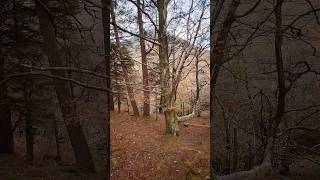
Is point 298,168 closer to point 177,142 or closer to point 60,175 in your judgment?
point 177,142

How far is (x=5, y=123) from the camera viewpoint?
507cm

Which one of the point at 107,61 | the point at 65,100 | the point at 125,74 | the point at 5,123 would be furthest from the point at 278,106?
the point at 5,123

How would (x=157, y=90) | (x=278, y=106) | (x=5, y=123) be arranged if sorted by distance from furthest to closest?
(x=278, y=106) < (x=5, y=123) < (x=157, y=90)

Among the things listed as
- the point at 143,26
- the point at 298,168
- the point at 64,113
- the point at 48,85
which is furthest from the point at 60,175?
the point at 298,168

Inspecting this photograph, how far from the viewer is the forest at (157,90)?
4.95 meters

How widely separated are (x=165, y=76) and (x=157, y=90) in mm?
174

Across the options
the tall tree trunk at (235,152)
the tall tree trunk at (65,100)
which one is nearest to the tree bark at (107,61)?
the tall tree trunk at (65,100)

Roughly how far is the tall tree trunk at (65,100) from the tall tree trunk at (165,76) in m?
0.95

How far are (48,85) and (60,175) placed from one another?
0.98 meters

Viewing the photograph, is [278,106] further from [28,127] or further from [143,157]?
[28,127]

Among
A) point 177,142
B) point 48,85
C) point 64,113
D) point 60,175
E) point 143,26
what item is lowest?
point 60,175

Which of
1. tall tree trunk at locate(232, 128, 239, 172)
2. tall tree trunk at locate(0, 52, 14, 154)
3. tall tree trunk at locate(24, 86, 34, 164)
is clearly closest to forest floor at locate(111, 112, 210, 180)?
tall tree trunk at locate(232, 128, 239, 172)

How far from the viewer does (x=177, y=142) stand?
195 inches

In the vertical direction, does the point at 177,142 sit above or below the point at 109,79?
below
